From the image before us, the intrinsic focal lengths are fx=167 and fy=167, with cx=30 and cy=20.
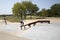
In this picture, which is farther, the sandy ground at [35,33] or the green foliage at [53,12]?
the green foliage at [53,12]

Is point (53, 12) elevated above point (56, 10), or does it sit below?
below

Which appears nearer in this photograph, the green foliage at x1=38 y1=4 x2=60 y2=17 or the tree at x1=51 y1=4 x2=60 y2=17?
the tree at x1=51 y1=4 x2=60 y2=17

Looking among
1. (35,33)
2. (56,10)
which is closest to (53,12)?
(56,10)

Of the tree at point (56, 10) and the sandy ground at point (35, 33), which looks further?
the tree at point (56, 10)

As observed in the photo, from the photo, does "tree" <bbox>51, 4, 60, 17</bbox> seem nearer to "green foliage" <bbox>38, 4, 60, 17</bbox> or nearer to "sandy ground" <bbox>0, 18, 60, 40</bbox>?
"green foliage" <bbox>38, 4, 60, 17</bbox>

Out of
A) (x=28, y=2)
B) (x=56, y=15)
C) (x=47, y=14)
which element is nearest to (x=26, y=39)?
(x=56, y=15)

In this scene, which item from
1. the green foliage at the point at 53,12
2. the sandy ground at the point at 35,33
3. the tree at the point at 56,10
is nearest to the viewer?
the sandy ground at the point at 35,33

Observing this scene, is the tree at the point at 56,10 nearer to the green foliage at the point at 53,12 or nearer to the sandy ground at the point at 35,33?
the green foliage at the point at 53,12

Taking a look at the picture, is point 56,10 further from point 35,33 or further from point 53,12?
point 35,33

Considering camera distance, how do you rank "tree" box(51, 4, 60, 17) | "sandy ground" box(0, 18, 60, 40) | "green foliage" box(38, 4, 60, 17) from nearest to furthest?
"sandy ground" box(0, 18, 60, 40) < "tree" box(51, 4, 60, 17) < "green foliage" box(38, 4, 60, 17)

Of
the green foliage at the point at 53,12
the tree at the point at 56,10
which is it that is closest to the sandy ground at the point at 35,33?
the tree at the point at 56,10

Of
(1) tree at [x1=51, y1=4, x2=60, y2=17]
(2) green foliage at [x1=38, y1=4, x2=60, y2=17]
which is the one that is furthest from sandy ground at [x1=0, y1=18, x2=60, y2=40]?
(2) green foliage at [x1=38, y1=4, x2=60, y2=17]

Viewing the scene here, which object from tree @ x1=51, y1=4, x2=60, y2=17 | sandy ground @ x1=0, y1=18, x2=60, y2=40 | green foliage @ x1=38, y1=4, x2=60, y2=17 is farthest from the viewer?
green foliage @ x1=38, y1=4, x2=60, y2=17

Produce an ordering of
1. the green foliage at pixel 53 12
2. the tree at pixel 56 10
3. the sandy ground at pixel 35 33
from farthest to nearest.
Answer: the green foliage at pixel 53 12 < the tree at pixel 56 10 < the sandy ground at pixel 35 33
